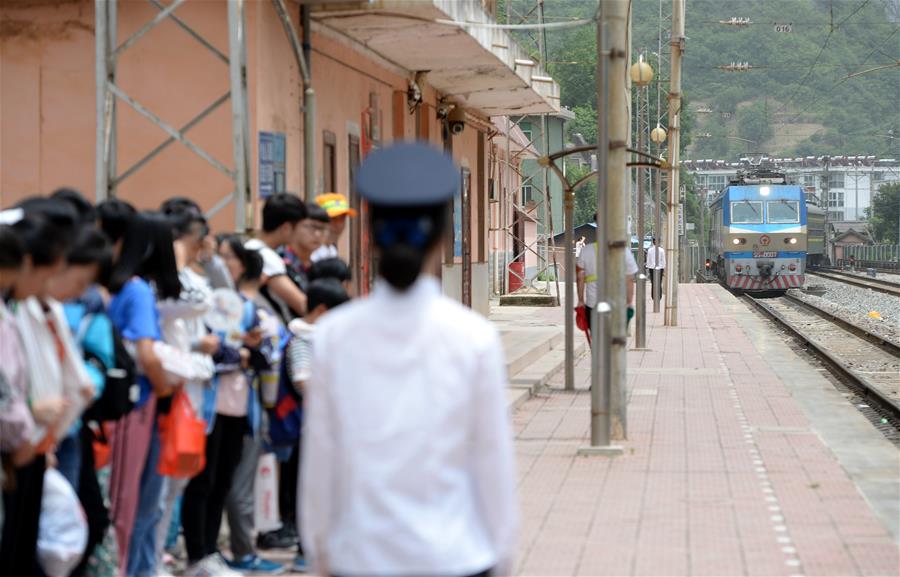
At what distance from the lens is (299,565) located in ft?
23.3

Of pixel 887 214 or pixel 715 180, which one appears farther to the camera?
pixel 715 180

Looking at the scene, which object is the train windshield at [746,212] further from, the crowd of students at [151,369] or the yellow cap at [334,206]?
the crowd of students at [151,369]

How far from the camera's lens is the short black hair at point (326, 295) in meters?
7.11

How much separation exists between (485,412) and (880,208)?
104716 millimetres

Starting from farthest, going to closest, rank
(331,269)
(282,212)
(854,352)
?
→ (854,352) → (282,212) → (331,269)

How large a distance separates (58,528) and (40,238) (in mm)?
1057

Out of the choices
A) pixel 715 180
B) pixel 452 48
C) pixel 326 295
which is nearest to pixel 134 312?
pixel 326 295

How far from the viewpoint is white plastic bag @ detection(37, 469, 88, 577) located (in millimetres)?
5266

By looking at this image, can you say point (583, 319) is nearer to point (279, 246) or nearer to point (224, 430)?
point (279, 246)

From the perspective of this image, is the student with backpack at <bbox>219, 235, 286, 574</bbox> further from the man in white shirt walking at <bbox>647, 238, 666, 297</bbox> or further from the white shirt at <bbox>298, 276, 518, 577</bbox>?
the man in white shirt walking at <bbox>647, 238, 666, 297</bbox>

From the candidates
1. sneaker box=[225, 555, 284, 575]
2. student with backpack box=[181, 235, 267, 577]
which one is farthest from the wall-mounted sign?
sneaker box=[225, 555, 284, 575]

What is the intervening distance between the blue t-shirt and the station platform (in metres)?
2.24

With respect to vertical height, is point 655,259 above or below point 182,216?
below

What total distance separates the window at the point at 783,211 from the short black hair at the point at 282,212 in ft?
121
